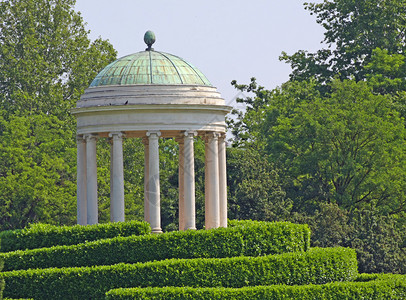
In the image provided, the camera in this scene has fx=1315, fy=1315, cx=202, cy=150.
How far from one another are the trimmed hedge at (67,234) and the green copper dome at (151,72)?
26.8ft

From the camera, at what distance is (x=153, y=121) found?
64.8 meters

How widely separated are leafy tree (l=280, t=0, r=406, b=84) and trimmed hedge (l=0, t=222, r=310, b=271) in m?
36.4

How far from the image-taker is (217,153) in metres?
66.8

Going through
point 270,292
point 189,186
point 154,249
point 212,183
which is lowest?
point 270,292

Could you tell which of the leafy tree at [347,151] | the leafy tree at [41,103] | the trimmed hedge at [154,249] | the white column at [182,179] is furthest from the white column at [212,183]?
the leafy tree at [41,103]

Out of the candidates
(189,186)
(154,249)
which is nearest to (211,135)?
(189,186)

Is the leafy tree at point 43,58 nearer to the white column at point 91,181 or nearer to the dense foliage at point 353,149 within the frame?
the dense foliage at point 353,149

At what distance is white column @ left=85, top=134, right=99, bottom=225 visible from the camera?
66375 mm

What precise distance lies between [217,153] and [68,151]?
2988 cm

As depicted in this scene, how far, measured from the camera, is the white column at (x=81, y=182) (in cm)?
6744

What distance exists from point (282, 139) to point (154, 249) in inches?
1201

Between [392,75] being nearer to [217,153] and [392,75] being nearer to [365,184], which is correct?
[365,184]

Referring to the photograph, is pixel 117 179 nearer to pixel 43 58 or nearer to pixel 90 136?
pixel 90 136

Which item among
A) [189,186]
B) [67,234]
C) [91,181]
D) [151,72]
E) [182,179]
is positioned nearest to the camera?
[67,234]
